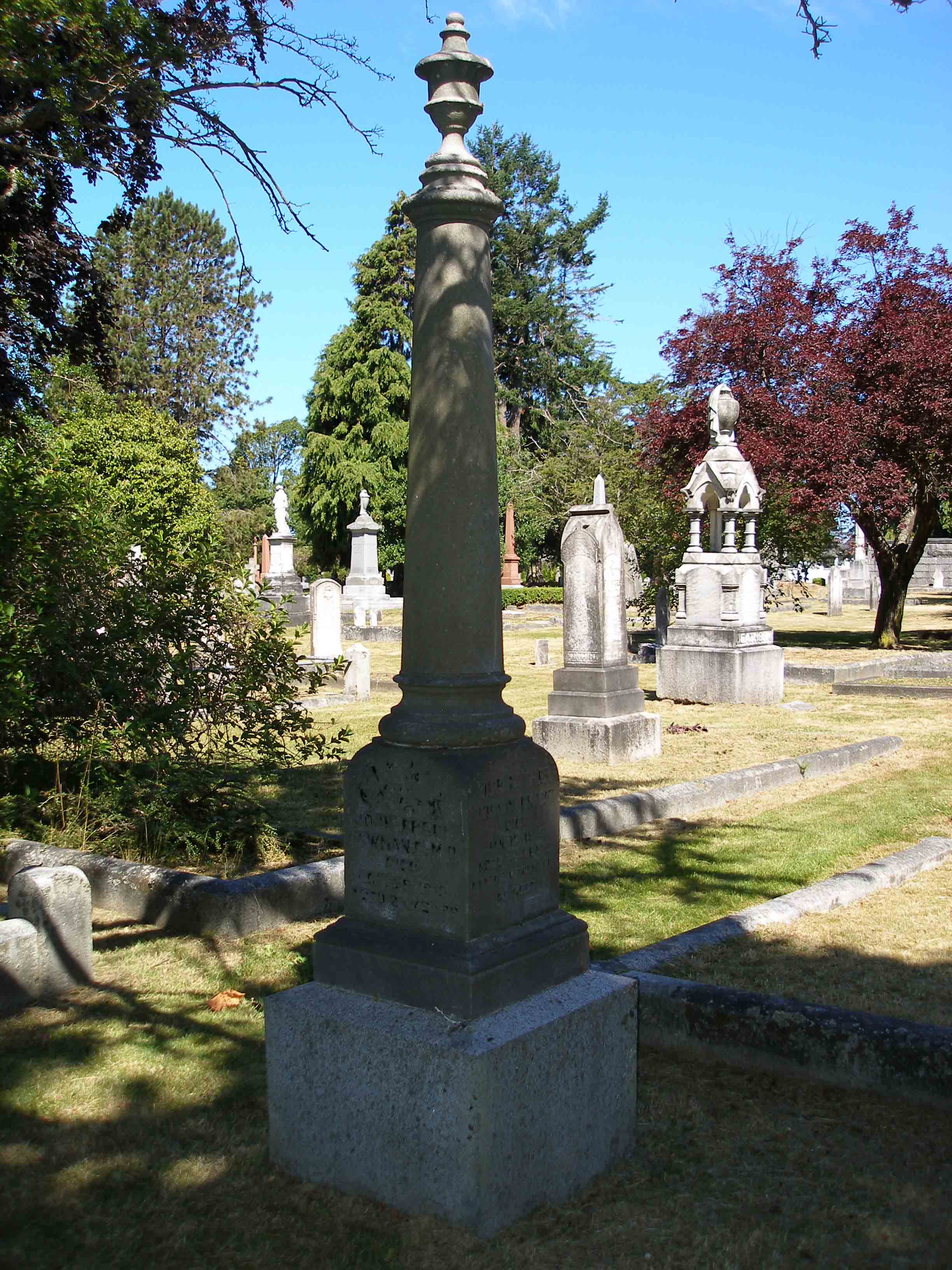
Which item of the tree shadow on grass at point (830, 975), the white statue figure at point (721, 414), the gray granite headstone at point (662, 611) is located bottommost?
the tree shadow on grass at point (830, 975)

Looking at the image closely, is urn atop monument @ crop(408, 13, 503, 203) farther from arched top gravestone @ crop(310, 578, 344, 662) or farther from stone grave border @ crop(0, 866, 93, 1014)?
arched top gravestone @ crop(310, 578, 344, 662)

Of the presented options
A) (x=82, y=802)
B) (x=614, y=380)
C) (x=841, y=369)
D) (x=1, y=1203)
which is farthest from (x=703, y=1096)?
(x=614, y=380)

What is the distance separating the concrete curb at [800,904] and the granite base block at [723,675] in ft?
25.8

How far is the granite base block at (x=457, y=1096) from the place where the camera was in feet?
10.4

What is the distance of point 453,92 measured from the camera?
3.68 m

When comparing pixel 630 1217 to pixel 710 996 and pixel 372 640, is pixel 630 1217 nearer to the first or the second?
pixel 710 996

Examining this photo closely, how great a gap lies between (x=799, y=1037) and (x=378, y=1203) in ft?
5.82

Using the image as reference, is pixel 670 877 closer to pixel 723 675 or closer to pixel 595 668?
pixel 595 668

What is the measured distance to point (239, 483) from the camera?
5716cm

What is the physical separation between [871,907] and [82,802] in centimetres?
502

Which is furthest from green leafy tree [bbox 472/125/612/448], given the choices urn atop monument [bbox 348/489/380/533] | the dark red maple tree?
the dark red maple tree

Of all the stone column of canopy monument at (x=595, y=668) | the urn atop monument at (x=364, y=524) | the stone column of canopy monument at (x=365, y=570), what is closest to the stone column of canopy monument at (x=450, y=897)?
the stone column of canopy monument at (x=595, y=668)

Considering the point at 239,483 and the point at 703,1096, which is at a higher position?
the point at 239,483

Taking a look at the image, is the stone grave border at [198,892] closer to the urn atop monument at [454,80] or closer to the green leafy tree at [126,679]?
the green leafy tree at [126,679]
